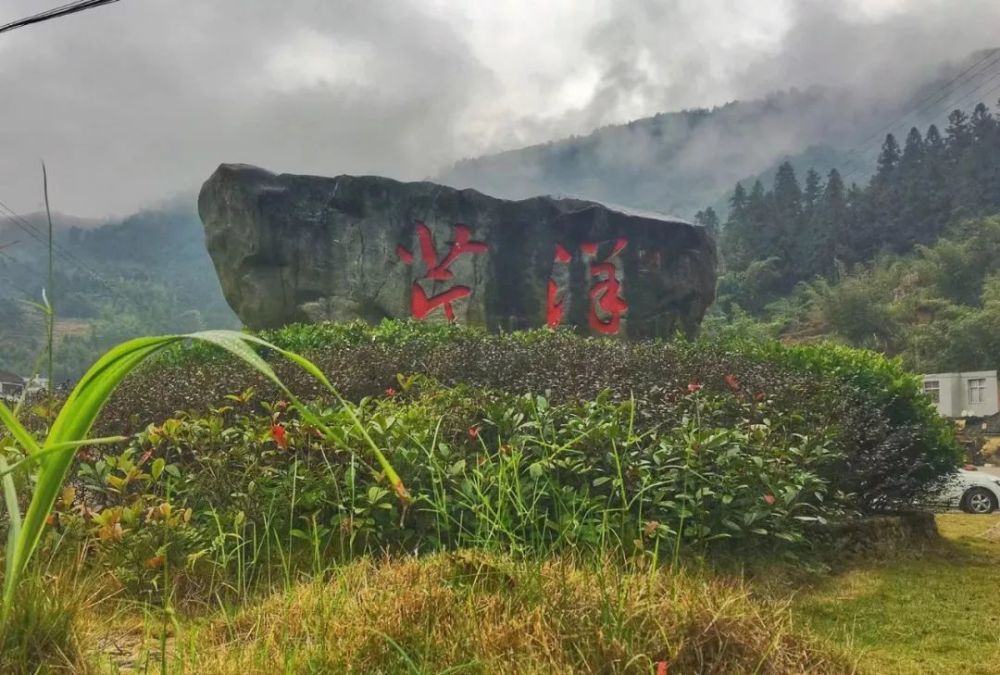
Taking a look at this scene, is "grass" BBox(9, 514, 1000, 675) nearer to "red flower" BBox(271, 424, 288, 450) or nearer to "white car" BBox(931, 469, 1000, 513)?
"red flower" BBox(271, 424, 288, 450)

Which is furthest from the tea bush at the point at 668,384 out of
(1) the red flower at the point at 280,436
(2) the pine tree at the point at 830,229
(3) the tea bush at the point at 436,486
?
(2) the pine tree at the point at 830,229

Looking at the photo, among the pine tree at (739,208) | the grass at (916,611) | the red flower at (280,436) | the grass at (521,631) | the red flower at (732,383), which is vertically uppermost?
the pine tree at (739,208)

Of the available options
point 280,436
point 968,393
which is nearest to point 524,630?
point 280,436

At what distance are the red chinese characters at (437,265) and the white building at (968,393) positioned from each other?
36.8 ft

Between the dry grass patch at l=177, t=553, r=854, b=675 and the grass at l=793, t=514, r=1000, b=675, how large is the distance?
0.48 metres

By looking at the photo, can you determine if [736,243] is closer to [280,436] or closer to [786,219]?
[786,219]

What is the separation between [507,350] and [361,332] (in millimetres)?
2732

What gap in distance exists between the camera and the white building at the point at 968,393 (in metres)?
16.3

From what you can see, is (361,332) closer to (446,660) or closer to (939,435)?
(939,435)

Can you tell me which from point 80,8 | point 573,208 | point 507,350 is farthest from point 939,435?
point 573,208

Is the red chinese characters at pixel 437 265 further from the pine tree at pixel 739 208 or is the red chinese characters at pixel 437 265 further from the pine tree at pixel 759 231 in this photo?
the pine tree at pixel 739 208

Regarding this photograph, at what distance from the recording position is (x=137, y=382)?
5.62 meters

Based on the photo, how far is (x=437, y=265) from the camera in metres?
10.5

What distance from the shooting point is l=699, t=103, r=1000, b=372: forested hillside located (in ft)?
74.0
